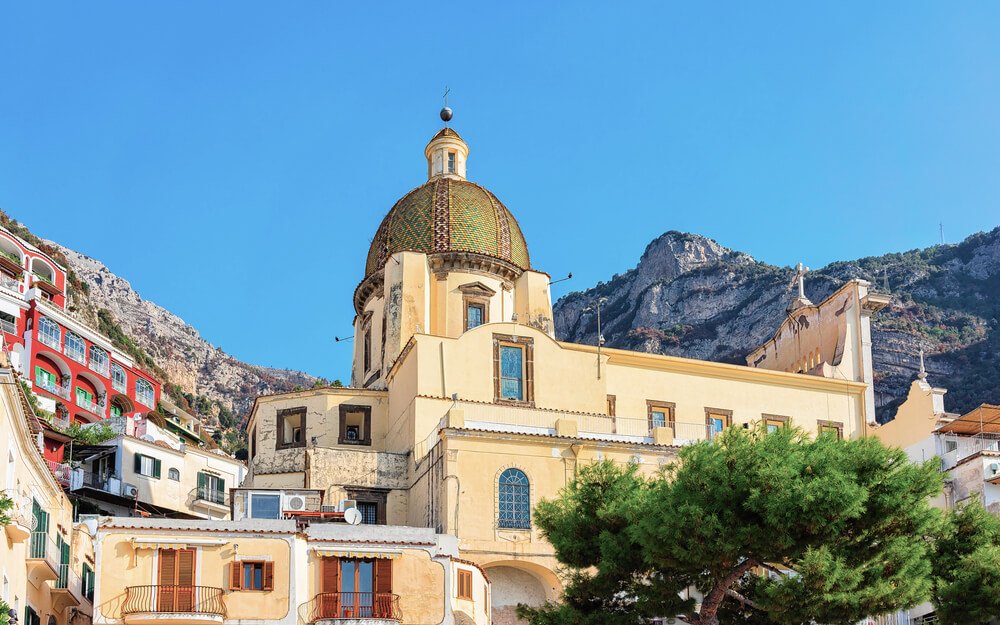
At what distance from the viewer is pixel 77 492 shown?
177 feet

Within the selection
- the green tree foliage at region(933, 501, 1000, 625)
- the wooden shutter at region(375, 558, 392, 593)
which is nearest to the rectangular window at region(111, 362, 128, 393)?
the wooden shutter at region(375, 558, 392, 593)

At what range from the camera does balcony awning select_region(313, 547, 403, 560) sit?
35.4 meters

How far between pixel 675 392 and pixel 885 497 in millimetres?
20093

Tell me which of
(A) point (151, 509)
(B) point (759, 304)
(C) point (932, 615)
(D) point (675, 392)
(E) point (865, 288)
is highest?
(B) point (759, 304)

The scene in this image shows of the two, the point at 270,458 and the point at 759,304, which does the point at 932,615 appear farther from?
the point at 759,304

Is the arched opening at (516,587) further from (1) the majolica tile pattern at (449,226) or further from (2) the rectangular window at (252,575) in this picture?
(1) the majolica tile pattern at (449,226)

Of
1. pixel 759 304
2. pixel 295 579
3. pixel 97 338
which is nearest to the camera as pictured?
pixel 295 579

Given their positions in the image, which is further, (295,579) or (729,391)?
(729,391)

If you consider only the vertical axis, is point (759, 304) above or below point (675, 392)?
above

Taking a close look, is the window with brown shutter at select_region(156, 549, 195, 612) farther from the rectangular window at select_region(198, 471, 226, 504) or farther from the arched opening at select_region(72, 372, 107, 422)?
the arched opening at select_region(72, 372, 107, 422)

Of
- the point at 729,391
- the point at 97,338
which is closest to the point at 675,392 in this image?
the point at 729,391

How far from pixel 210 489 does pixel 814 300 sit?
72603 millimetres

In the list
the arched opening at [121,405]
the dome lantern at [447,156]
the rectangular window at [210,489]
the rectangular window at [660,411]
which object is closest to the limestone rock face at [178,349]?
the arched opening at [121,405]

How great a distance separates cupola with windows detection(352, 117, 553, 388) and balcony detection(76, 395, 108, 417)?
64.8 ft
